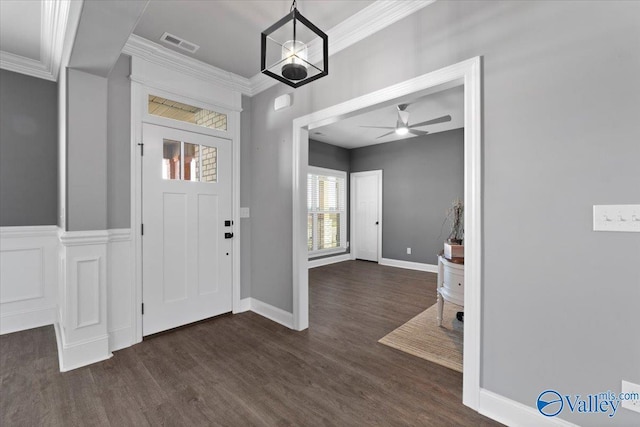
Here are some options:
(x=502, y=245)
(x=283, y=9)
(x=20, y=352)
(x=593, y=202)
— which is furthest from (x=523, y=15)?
(x=20, y=352)

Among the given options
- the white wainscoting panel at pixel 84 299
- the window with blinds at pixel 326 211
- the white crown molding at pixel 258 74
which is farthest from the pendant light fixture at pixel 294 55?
the window with blinds at pixel 326 211

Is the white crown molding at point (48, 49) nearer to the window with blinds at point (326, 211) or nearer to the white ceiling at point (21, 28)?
the white ceiling at point (21, 28)

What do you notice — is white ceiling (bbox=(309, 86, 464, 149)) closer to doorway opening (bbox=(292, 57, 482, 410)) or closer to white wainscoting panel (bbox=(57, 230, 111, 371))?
doorway opening (bbox=(292, 57, 482, 410))

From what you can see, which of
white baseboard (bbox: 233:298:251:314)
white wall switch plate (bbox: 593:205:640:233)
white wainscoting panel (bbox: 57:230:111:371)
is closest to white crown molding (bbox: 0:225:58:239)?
white wainscoting panel (bbox: 57:230:111:371)

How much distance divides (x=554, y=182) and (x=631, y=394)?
106cm

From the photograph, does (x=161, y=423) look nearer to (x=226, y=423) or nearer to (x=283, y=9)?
(x=226, y=423)

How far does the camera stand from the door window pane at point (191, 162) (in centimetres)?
309

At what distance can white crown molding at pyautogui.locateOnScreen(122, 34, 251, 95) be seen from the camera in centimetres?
267

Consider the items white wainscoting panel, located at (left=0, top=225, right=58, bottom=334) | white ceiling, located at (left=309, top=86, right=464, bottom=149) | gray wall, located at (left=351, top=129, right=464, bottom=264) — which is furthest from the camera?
gray wall, located at (left=351, top=129, right=464, bottom=264)

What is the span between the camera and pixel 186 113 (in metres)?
3.13

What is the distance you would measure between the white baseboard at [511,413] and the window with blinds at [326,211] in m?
4.63

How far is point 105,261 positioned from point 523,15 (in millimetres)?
3477

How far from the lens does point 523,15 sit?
162 centimetres

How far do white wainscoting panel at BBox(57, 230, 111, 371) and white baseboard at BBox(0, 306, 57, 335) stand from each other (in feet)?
3.42
